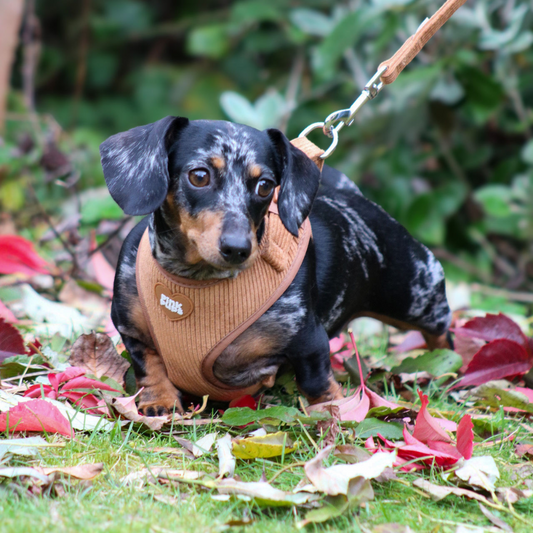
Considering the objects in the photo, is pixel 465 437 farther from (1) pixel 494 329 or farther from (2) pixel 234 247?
(1) pixel 494 329

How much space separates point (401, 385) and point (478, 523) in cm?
103

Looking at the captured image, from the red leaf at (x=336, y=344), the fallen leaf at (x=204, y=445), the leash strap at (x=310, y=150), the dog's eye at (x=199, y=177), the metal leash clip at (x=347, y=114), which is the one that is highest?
the metal leash clip at (x=347, y=114)

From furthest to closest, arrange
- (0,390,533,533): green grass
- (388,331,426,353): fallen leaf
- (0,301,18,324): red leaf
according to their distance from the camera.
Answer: (388,331,426,353): fallen leaf, (0,301,18,324): red leaf, (0,390,533,533): green grass

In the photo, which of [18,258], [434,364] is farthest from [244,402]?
[18,258]

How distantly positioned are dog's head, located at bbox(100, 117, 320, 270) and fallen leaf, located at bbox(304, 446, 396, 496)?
2.06ft

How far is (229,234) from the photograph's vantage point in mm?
2004

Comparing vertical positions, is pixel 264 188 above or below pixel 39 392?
above

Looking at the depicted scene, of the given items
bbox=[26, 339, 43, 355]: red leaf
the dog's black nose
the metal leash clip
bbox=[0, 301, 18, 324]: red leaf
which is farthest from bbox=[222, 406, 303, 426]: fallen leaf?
bbox=[0, 301, 18, 324]: red leaf

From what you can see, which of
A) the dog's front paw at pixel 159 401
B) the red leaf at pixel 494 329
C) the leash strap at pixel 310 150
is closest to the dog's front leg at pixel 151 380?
the dog's front paw at pixel 159 401

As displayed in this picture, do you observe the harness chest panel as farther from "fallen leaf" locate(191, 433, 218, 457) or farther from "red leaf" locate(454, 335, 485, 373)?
"red leaf" locate(454, 335, 485, 373)

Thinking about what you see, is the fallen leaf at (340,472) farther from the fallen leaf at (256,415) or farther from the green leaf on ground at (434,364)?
the green leaf on ground at (434,364)

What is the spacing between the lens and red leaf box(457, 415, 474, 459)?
6.59 ft

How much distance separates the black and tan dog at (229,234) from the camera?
2.10 m

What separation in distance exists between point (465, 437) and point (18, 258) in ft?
8.86
